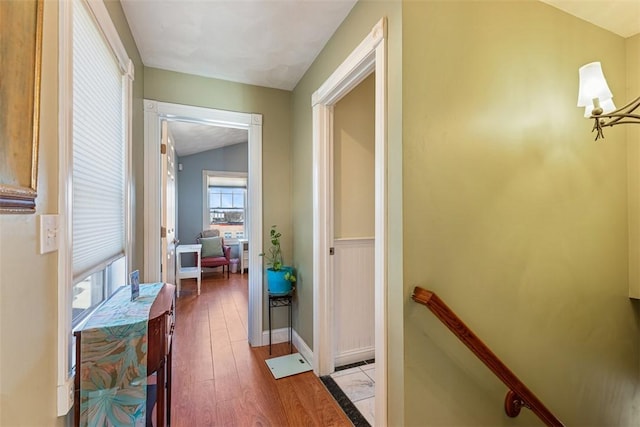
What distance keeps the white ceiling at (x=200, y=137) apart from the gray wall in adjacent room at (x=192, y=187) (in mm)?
184

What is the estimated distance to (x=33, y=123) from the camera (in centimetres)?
81

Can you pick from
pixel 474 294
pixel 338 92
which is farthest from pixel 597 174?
pixel 338 92

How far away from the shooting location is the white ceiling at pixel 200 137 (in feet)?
15.0

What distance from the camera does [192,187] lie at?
6.27 meters

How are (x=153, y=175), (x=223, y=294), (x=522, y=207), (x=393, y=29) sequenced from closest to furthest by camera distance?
(x=393, y=29) → (x=522, y=207) → (x=153, y=175) → (x=223, y=294)

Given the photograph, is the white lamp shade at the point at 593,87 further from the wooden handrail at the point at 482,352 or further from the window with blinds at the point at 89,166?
the window with blinds at the point at 89,166

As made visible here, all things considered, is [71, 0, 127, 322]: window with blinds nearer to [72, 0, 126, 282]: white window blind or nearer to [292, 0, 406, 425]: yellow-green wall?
[72, 0, 126, 282]: white window blind

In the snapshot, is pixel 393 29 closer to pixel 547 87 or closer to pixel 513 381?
pixel 547 87

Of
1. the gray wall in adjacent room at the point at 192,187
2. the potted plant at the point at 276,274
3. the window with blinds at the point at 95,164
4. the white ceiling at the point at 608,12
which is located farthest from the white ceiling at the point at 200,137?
the white ceiling at the point at 608,12

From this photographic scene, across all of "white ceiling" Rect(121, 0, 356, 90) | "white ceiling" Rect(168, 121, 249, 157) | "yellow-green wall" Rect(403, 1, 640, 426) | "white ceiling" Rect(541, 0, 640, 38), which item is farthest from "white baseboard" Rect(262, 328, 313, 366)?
"white ceiling" Rect(541, 0, 640, 38)

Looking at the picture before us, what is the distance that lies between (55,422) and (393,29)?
2142 millimetres

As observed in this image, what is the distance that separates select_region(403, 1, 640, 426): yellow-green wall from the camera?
1409mm

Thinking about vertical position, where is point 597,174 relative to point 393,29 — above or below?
below

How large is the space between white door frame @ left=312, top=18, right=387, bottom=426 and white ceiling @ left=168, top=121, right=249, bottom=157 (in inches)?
103
